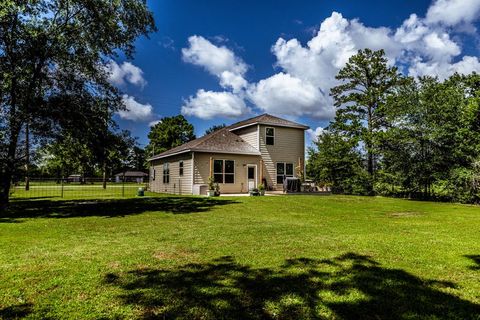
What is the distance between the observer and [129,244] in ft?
19.4

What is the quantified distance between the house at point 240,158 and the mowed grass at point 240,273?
519 inches

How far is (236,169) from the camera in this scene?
21.9 metres

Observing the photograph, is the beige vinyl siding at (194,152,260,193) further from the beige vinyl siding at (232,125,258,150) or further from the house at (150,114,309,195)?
the beige vinyl siding at (232,125,258,150)

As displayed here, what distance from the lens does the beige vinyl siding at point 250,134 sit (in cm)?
2327

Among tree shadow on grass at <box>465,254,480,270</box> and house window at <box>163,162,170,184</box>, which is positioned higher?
house window at <box>163,162,170,184</box>

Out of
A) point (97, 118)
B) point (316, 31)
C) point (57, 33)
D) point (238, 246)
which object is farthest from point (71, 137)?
point (316, 31)

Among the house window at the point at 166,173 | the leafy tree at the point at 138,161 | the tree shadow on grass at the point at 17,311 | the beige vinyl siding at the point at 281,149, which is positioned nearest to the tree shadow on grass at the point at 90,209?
the tree shadow on grass at the point at 17,311

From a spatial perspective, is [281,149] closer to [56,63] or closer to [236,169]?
[236,169]

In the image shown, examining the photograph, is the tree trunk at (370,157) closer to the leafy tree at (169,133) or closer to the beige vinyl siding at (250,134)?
the beige vinyl siding at (250,134)

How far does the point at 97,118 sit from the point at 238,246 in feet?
31.9

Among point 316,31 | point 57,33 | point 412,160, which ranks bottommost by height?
point 412,160

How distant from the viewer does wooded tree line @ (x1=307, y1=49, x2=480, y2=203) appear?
16828mm

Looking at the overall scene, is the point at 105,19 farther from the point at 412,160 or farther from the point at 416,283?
the point at 412,160

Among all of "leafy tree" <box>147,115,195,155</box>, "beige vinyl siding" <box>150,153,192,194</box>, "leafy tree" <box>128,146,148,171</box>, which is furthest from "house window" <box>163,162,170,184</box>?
"leafy tree" <box>128,146,148,171</box>
